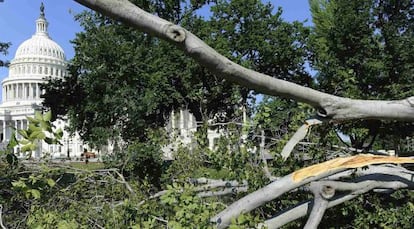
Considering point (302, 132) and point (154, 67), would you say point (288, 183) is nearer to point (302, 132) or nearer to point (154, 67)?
point (302, 132)

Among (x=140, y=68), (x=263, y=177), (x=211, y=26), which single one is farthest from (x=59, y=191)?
(x=211, y=26)

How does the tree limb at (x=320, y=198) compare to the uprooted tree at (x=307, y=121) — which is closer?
the uprooted tree at (x=307, y=121)

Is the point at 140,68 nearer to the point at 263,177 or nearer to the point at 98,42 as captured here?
the point at 98,42

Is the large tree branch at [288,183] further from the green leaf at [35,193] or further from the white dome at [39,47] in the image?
the white dome at [39,47]

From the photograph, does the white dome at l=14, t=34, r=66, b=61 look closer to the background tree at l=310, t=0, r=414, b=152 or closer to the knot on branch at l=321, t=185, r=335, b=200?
the background tree at l=310, t=0, r=414, b=152

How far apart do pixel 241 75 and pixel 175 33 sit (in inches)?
18.1

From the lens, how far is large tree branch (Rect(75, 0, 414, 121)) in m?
2.33

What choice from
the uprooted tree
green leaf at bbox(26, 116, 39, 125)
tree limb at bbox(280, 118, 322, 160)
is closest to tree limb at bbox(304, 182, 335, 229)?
the uprooted tree

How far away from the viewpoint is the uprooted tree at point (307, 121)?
7.97ft

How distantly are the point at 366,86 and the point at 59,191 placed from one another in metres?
19.2

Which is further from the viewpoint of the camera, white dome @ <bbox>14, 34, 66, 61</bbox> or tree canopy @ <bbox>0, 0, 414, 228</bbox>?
white dome @ <bbox>14, 34, 66, 61</bbox>

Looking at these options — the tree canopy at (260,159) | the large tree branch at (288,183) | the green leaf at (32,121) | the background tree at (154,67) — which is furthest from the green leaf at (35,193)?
the background tree at (154,67)

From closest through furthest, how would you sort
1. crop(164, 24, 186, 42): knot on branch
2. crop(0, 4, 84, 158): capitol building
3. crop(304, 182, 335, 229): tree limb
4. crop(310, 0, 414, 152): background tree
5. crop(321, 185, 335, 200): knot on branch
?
1. crop(164, 24, 186, 42): knot on branch
2. crop(304, 182, 335, 229): tree limb
3. crop(321, 185, 335, 200): knot on branch
4. crop(310, 0, 414, 152): background tree
5. crop(0, 4, 84, 158): capitol building

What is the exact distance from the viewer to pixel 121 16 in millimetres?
2318
